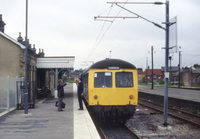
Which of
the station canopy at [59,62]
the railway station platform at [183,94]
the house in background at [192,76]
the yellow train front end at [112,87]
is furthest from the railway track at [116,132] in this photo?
the house in background at [192,76]

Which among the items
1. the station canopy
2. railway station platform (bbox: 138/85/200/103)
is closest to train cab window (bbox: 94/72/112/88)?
railway station platform (bbox: 138/85/200/103)

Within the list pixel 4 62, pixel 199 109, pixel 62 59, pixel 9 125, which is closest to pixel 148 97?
pixel 62 59

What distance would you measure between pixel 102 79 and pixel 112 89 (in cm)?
58

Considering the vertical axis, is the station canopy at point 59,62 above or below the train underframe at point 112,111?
above

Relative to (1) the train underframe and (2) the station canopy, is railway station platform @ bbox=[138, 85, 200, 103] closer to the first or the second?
(1) the train underframe

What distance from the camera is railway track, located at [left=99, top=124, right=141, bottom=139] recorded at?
9.59 m

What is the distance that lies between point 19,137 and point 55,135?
3.12 feet

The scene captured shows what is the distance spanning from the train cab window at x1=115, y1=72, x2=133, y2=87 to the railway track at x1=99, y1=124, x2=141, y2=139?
1.79 meters

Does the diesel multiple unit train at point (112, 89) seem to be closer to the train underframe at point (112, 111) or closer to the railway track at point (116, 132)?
the train underframe at point (112, 111)

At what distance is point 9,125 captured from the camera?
30.4ft

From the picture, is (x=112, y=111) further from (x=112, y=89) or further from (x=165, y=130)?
(x=165, y=130)

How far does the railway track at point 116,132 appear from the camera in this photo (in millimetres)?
9586

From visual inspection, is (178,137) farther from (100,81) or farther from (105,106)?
(100,81)

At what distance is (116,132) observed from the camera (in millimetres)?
10516
